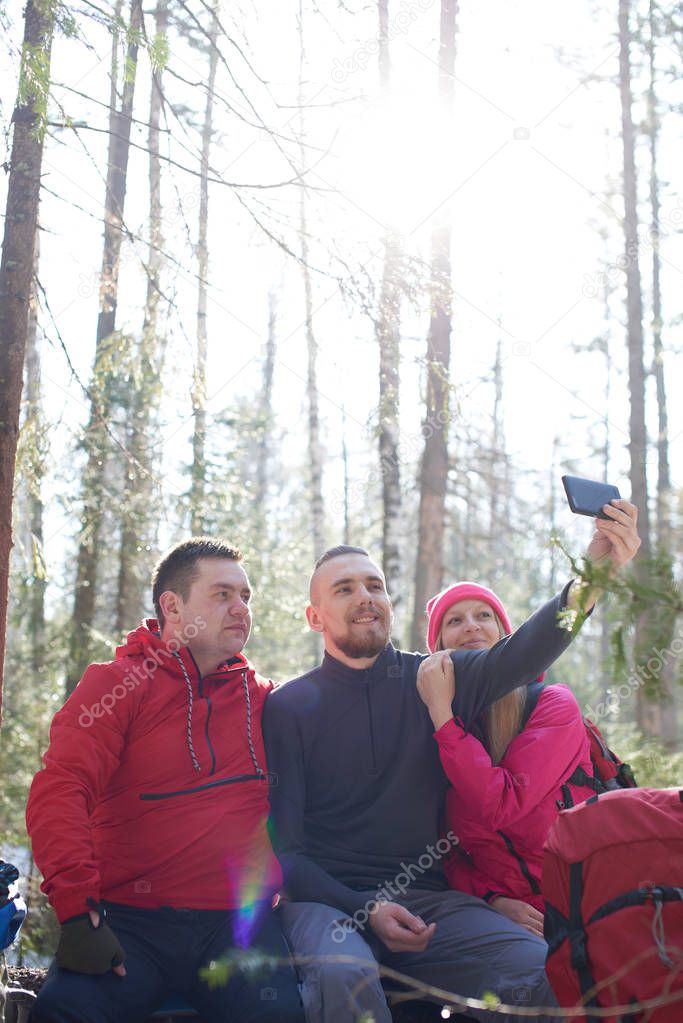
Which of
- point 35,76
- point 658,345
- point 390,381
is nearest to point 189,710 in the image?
point 35,76

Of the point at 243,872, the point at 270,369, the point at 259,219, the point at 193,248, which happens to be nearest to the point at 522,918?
the point at 243,872

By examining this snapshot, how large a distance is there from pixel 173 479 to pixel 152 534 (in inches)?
35.8

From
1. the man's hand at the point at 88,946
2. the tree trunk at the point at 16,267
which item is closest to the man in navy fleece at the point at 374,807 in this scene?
the man's hand at the point at 88,946

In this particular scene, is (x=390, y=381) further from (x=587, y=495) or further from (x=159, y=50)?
(x=587, y=495)

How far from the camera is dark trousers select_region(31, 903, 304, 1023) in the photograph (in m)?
3.09

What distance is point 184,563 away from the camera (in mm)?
4180

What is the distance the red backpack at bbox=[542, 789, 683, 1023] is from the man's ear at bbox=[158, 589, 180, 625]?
1.96m

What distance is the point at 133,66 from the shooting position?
3998 millimetres

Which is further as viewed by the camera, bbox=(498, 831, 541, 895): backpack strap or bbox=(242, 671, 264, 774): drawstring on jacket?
bbox=(242, 671, 264, 774): drawstring on jacket

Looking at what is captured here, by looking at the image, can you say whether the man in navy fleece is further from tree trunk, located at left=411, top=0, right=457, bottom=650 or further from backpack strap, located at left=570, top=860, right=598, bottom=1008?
tree trunk, located at left=411, top=0, right=457, bottom=650

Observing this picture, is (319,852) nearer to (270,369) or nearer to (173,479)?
(173,479)

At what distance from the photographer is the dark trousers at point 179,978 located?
10.1 ft

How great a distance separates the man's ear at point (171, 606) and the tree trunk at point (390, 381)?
2.28 metres

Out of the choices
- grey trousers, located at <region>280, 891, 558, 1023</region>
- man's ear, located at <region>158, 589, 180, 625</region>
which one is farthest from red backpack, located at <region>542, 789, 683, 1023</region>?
man's ear, located at <region>158, 589, 180, 625</region>
